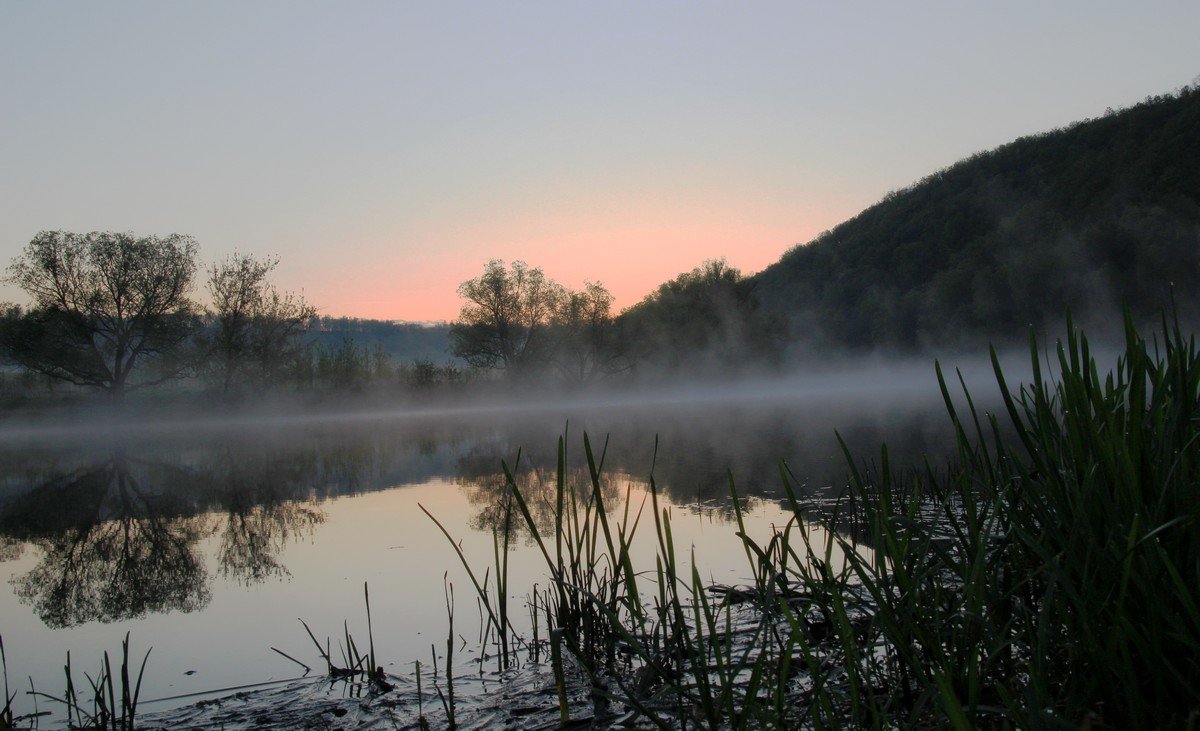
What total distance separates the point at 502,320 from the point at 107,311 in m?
22.2

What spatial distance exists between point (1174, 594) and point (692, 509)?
5344mm

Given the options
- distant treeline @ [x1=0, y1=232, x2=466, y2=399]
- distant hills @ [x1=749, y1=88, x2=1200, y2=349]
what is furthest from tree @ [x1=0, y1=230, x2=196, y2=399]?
distant hills @ [x1=749, y1=88, x2=1200, y2=349]

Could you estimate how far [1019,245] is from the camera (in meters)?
58.4

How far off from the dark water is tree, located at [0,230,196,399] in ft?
87.9

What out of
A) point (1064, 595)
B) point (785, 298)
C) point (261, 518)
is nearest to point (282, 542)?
point (261, 518)

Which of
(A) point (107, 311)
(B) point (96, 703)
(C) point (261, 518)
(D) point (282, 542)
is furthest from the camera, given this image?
(A) point (107, 311)

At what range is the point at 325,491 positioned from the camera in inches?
391

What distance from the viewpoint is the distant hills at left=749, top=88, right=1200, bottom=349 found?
43.4 metres

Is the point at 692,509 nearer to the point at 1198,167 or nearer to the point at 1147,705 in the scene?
the point at 1147,705

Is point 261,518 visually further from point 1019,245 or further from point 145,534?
point 1019,245

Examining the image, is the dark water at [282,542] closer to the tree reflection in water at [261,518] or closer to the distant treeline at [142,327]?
the tree reflection in water at [261,518]

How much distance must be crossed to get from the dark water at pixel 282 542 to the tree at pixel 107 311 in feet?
87.9

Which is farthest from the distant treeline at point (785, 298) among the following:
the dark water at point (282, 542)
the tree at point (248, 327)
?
the dark water at point (282, 542)

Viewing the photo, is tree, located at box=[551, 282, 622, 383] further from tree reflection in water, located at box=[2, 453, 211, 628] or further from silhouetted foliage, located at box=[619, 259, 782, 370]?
tree reflection in water, located at box=[2, 453, 211, 628]
